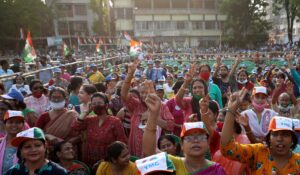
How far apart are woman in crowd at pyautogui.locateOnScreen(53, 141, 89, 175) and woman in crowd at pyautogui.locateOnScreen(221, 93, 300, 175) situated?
1.62 metres

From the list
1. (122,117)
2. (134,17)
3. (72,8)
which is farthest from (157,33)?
(122,117)

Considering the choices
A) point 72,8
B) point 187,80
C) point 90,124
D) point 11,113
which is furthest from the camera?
point 72,8

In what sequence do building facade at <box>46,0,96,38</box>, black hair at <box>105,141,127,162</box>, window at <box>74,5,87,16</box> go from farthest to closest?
window at <box>74,5,87,16</box> → building facade at <box>46,0,96,38</box> → black hair at <box>105,141,127,162</box>

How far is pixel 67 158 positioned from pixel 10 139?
0.59m

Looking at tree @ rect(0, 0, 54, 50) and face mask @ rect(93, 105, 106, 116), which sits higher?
tree @ rect(0, 0, 54, 50)

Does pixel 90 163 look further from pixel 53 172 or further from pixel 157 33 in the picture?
pixel 157 33

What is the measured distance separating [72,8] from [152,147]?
52.1 m

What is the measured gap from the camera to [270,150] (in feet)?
9.66

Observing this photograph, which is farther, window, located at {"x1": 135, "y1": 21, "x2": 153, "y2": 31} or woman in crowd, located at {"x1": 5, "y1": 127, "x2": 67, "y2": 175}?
window, located at {"x1": 135, "y1": 21, "x2": 153, "y2": 31}

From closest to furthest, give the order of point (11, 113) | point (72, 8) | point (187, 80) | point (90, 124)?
point (11, 113), point (90, 124), point (187, 80), point (72, 8)

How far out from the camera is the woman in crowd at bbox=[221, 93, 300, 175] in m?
2.85

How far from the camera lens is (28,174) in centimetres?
301

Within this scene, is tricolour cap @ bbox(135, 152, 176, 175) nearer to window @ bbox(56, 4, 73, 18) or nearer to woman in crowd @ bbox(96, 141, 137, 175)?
woman in crowd @ bbox(96, 141, 137, 175)

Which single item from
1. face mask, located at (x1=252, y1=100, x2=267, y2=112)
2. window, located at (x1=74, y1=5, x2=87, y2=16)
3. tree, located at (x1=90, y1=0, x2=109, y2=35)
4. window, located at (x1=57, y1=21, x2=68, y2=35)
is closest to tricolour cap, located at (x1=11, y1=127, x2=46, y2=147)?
face mask, located at (x1=252, y1=100, x2=267, y2=112)
